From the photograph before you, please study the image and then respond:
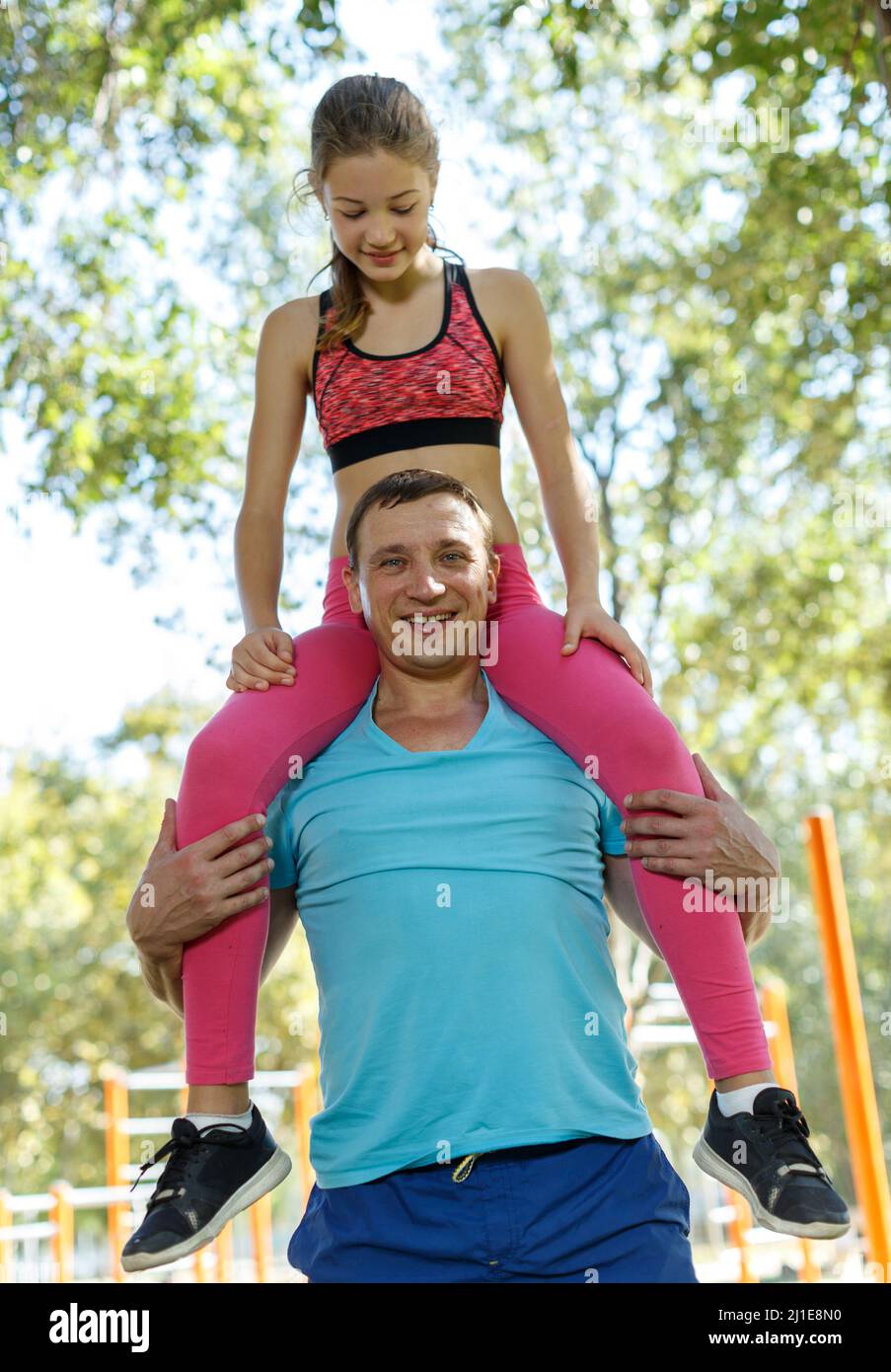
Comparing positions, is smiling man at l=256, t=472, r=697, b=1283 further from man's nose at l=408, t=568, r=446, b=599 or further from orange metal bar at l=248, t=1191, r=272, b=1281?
orange metal bar at l=248, t=1191, r=272, b=1281

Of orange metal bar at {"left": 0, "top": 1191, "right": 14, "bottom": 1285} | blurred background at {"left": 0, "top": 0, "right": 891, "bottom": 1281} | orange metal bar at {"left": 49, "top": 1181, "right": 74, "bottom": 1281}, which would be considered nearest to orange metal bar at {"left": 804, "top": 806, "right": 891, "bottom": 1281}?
blurred background at {"left": 0, "top": 0, "right": 891, "bottom": 1281}

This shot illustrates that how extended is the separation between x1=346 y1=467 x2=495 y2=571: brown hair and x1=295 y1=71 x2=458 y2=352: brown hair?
42 cm

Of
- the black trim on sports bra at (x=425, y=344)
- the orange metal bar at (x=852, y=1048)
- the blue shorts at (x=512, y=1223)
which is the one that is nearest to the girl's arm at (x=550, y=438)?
the black trim on sports bra at (x=425, y=344)

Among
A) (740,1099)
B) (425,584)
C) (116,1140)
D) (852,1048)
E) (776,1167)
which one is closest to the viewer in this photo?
(776,1167)

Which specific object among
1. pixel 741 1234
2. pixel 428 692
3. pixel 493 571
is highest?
pixel 493 571

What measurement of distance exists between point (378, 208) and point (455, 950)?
1.40m

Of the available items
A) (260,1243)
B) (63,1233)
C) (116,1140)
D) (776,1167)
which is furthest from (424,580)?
(63,1233)

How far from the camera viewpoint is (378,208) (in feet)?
8.87

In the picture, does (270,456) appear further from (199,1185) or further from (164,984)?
(199,1185)

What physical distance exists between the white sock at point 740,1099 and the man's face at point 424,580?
890mm

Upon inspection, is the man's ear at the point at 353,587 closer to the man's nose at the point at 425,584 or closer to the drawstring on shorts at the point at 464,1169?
the man's nose at the point at 425,584

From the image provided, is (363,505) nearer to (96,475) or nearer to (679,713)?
(96,475)

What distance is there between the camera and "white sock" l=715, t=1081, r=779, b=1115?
2.30 meters

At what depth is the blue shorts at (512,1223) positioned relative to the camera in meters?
2.21
